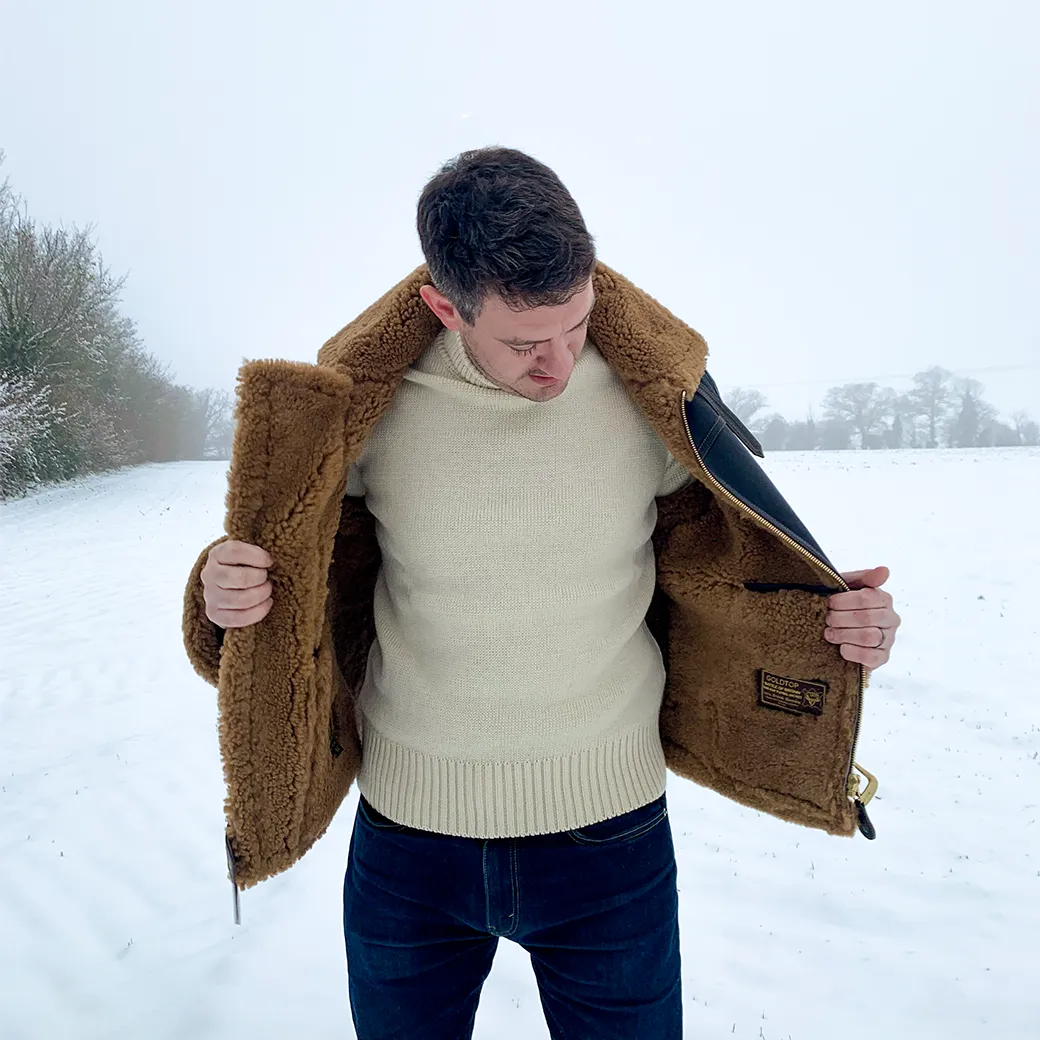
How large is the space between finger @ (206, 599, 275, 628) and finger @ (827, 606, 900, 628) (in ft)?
2.97

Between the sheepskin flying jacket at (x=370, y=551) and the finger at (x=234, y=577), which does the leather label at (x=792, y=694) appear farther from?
the finger at (x=234, y=577)

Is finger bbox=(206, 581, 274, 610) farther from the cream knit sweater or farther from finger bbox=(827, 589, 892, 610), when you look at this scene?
finger bbox=(827, 589, 892, 610)

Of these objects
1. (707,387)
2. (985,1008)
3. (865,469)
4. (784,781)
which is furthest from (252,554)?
(865,469)

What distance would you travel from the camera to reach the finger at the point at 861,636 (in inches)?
48.3

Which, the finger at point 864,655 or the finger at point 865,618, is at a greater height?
the finger at point 865,618

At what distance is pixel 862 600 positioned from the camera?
1.22 metres

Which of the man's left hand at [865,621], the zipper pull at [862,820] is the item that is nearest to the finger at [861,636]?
the man's left hand at [865,621]

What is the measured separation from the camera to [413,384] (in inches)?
51.0

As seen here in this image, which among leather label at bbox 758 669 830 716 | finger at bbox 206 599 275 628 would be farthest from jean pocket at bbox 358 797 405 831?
leather label at bbox 758 669 830 716

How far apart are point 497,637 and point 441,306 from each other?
52 centimetres

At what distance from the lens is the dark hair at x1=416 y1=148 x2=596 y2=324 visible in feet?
3.18

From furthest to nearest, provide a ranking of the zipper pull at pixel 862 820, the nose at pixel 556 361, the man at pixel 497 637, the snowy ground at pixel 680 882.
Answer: the snowy ground at pixel 680 882, the zipper pull at pixel 862 820, the man at pixel 497 637, the nose at pixel 556 361

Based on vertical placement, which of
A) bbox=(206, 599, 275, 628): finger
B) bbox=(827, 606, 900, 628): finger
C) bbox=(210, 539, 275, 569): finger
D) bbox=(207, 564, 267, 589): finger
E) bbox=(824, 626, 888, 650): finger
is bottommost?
bbox=(824, 626, 888, 650): finger

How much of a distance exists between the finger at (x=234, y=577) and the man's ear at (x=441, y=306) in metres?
0.47
